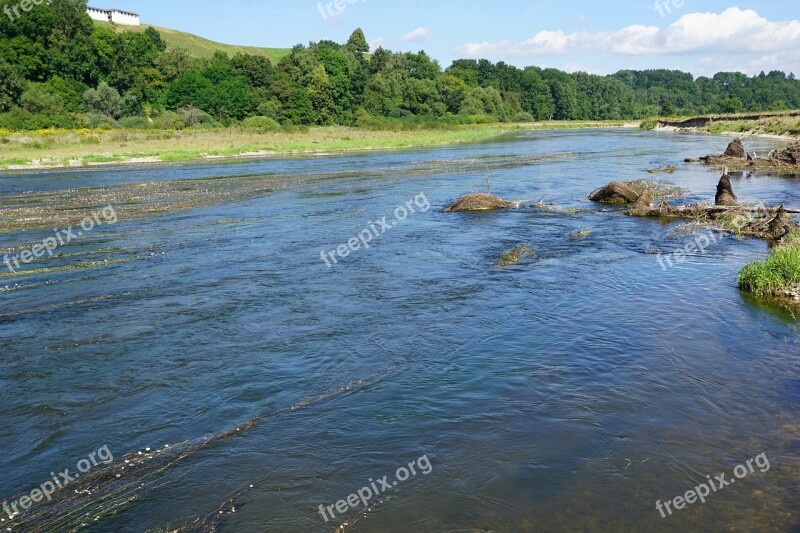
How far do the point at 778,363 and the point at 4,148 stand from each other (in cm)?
6869

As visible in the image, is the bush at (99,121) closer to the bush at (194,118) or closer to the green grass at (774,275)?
the bush at (194,118)

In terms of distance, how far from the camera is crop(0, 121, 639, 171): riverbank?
58.8 m

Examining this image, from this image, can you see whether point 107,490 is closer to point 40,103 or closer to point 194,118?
point 194,118

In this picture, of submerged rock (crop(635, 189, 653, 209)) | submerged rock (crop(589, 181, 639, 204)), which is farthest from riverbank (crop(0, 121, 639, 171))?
submerged rock (crop(635, 189, 653, 209))

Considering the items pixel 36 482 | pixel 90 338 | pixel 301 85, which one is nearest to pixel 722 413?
pixel 36 482

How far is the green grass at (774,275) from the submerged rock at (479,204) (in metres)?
15.3

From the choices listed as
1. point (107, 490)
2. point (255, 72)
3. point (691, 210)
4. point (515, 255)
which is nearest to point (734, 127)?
point (255, 72)

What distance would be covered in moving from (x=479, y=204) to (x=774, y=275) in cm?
1636

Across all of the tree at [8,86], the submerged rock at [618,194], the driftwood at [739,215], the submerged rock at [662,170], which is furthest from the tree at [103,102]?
the driftwood at [739,215]

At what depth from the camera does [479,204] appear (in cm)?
3053

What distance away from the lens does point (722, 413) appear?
9695 millimetres

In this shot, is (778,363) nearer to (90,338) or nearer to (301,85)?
(90,338)

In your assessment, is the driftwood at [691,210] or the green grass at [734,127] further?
the green grass at [734,127]

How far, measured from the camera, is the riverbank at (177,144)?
58812mm
